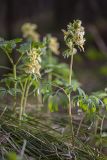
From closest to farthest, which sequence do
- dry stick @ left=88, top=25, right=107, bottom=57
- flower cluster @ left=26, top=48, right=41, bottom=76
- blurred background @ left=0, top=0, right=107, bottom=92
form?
flower cluster @ left=26, top=48, right=41, bottom=76 < blurred background @ left=0, top=0, right=107, bottom=92 < dry stick @ left=88, top=25, right=107, bottom=57

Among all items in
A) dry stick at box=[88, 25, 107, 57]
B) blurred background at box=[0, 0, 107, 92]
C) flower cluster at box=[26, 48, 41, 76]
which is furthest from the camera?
dry stick at box=[88, 25, 107, 57]

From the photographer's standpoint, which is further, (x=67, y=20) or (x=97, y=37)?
(x=67, y=20)

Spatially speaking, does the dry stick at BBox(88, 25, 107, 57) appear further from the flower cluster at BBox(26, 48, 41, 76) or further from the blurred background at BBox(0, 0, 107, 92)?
the flower cluster at BBox(26, 48, 41, 76)

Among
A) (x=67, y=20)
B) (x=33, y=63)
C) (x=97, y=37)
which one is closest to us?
(x=33, y=63)

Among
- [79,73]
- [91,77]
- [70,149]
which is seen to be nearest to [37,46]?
[70,149]

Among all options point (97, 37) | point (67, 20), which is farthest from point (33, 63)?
point (67, 20)

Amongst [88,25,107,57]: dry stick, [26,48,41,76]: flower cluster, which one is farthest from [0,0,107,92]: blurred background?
[26,48,41,76]: flower cluster

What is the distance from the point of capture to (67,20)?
636 cm

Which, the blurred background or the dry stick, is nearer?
the blurred background

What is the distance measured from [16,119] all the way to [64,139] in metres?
0.20

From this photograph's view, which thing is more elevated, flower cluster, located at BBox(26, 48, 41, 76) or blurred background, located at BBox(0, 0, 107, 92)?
blurred background, located at BBox(0, 0, 107, 92)

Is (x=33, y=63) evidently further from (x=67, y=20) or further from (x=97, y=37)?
(x=67, y=20)

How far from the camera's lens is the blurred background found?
5172mm

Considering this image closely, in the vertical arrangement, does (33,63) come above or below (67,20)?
below
